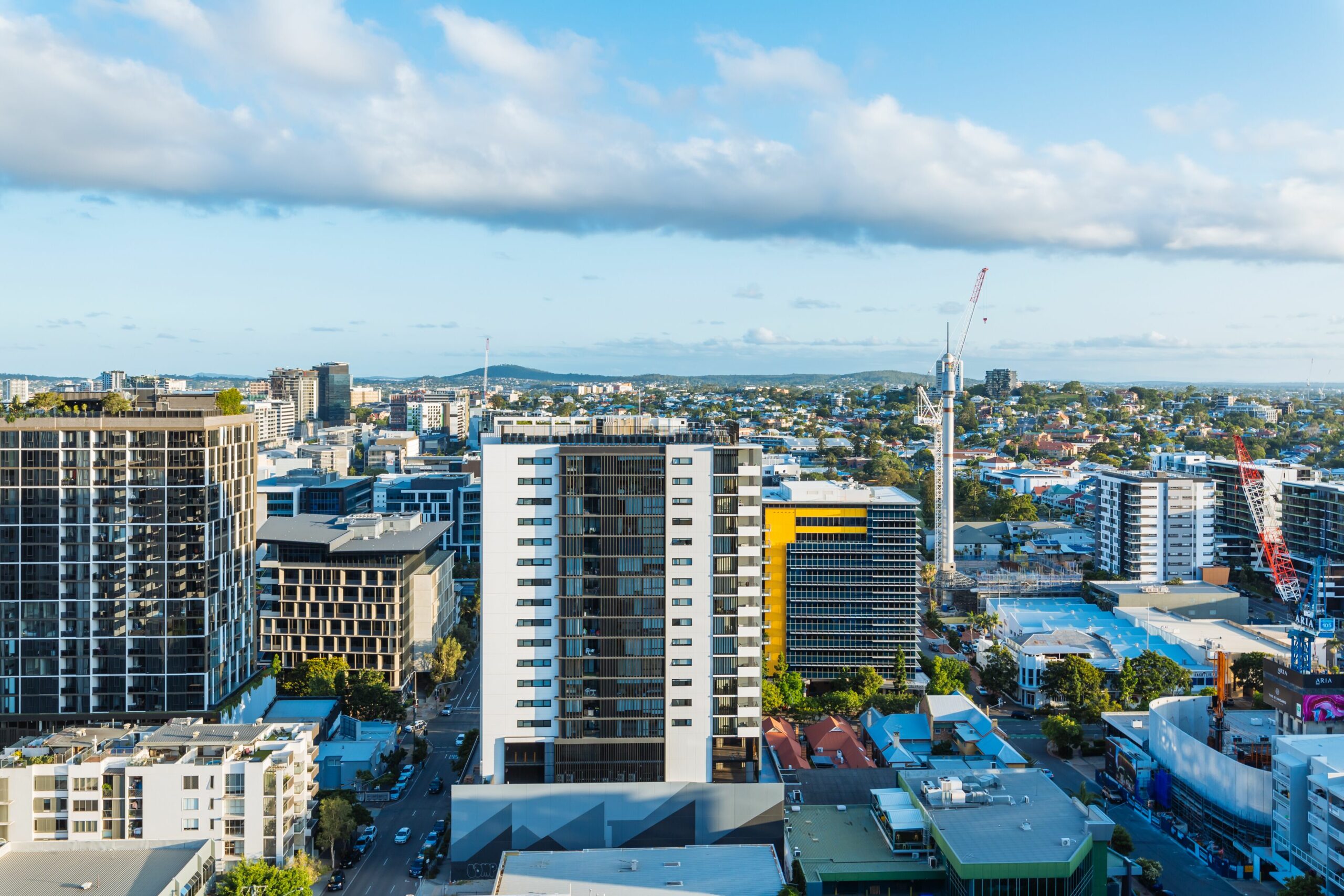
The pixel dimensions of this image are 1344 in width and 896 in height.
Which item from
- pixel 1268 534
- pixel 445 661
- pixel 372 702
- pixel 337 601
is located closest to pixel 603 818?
pixel 372 702

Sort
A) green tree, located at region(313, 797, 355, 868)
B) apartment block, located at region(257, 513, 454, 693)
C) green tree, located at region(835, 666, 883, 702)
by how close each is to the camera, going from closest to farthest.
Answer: green tree, located at region(313, 797, 355, 868), green tree, located at region(835, 666, 883, 702), apartment block, located at region(257, 513, 454, 693)

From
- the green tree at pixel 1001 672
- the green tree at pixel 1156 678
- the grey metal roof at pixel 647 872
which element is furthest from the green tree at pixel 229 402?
the green tree at pixel 1156 678

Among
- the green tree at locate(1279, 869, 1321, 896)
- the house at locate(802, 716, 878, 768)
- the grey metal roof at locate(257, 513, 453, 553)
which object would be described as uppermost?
the grey metal roof at locate(257, 513, 453, 553)

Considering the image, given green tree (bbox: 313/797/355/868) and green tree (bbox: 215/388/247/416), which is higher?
green tree (bbox: 215/388/247/416)

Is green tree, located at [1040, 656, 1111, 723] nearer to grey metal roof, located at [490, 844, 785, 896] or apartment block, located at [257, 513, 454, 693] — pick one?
grey metal roof, located at [490, 844, 785, 896]

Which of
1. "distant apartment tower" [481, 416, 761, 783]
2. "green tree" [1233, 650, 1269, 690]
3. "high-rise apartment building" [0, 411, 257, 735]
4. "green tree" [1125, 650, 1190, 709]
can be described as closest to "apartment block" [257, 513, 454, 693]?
"high-rise apartment building" [0, 411, 257, 735]

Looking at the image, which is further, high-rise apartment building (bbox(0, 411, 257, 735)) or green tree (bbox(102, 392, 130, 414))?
green tree (bbox(102, 392, 130, 414))

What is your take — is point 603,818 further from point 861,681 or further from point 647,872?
point 861,681
